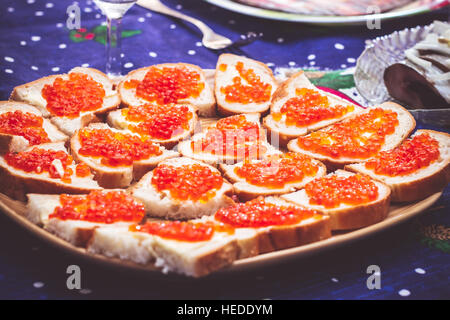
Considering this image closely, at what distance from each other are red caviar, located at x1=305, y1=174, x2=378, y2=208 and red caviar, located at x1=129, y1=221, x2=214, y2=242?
72cm

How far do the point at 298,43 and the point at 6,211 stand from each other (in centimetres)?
386

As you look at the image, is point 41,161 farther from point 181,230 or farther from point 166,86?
point 166,86

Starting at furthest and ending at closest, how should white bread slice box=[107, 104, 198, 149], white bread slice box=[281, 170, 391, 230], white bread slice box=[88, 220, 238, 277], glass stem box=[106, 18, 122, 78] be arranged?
1. glass stem box=[106, 18, 122, 78]
2. white bread slice box=[107, 104, 198, 149]
3. white bread slice box=[281, 170, 391, 230]
4. white bread slice box=[88, 220, 238, 277]

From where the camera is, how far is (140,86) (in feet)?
15.7

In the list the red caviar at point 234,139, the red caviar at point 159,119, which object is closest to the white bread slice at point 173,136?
the red caviar at point 159,119

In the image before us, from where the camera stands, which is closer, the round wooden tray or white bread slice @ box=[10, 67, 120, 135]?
the round wooden tray

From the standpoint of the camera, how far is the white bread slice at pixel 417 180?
3732 mm

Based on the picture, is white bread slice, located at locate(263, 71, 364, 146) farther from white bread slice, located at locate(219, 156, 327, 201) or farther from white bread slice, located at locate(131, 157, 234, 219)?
white bread slice, located at locate(131, 157, 234, 219)

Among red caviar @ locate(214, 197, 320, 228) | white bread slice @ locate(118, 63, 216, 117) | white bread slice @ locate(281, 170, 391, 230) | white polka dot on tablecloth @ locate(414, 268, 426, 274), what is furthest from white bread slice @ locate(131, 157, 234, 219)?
white bread slice @ locate(118, 63, 216, 117)

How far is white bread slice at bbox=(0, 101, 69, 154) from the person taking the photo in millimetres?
3857

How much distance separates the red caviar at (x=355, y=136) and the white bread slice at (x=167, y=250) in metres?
1.35
